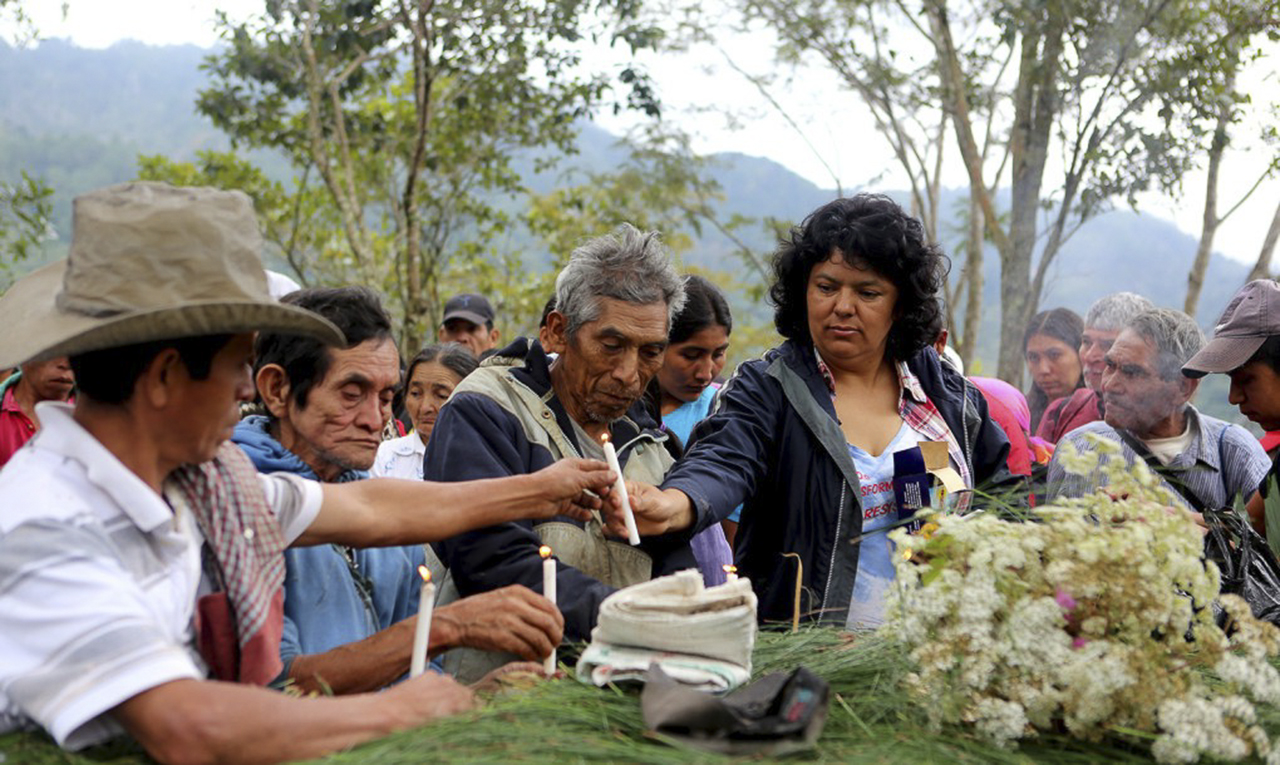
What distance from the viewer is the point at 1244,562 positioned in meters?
2.93

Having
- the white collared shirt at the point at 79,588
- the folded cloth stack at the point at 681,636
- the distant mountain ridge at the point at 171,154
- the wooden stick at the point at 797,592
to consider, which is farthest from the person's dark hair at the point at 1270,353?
the distant mountain ridge at the point at 171,154

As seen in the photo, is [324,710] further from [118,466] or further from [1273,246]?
[1273,246]

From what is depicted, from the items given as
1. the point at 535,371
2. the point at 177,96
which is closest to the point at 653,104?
the point at 535,371

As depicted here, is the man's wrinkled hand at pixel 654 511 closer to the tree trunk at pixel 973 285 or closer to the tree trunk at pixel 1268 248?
the tree trunk at pixel 1268 248

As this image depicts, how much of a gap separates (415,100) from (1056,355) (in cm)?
875

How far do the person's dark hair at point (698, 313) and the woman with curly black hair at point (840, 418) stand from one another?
1.36 meters

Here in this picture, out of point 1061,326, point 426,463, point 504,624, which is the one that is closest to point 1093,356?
point 1061,326

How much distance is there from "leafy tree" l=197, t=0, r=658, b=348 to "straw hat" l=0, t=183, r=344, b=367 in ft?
30.7

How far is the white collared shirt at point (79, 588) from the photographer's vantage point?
1.69 metres

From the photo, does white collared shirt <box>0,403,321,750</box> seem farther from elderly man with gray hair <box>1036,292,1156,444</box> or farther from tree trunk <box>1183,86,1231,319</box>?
tree trunk <box>1183,86,1231,319</box>

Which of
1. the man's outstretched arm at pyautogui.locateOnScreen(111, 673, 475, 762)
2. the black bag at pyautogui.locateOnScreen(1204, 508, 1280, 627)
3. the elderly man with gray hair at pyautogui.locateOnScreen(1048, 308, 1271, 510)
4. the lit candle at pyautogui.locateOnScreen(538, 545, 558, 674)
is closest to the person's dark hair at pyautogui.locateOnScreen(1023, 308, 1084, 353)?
the elderly man with gray hair at pyautogui.locateOnScreen(1048, 308, 1271, 510)

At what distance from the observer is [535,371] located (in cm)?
339

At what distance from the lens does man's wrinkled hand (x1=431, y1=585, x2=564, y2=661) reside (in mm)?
2529

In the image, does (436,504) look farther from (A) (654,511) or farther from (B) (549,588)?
(A) (654,511)
